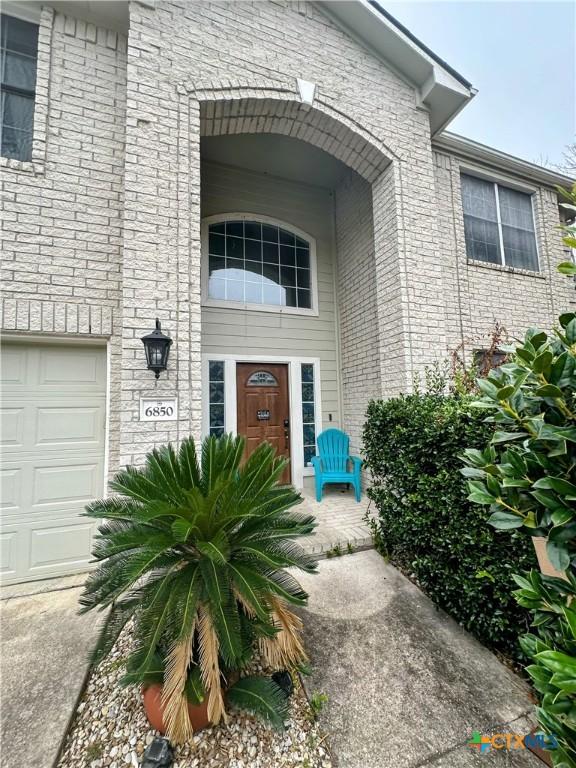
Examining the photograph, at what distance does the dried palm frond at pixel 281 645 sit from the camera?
71.1 inches

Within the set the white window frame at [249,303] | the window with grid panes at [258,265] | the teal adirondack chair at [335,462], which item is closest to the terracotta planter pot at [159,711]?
the teal adirondack chair at [335,462]

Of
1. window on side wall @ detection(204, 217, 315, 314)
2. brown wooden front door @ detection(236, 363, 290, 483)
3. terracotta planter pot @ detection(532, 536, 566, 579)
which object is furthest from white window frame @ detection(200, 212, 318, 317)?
terracotta planter pot @ detection(532, 536, 566, 579)

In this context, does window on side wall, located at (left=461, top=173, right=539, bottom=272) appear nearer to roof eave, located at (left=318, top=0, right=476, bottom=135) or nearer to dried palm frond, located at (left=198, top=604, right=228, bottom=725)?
roof eave, located at (left=318, top=0, right=476, bottom=135)


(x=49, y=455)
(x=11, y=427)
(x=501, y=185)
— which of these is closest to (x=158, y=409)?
(x=49, y=455)

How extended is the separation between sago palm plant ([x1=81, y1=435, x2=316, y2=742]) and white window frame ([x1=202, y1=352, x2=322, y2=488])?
9.37 ft

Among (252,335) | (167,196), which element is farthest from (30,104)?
(252,335)

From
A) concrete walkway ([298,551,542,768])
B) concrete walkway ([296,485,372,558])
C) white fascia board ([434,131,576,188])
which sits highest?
white fascia board ([434,131,576,188])

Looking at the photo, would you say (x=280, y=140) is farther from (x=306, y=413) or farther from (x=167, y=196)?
(x=306, y=413)

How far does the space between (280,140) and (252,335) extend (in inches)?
115

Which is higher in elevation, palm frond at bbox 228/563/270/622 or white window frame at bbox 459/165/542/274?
white window frame at bbox 459/165/542/274

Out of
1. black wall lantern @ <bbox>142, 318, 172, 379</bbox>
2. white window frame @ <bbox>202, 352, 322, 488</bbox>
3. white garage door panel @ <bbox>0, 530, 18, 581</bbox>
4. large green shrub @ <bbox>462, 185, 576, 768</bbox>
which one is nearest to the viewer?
large green shrub @ <bbox>462, 185, 576, 768</bbox>

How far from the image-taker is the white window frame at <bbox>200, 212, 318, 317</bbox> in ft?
16.1

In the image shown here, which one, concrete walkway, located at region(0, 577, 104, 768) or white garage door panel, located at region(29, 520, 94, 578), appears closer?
concrete walkway, located at region(0, 577, 104, 768)

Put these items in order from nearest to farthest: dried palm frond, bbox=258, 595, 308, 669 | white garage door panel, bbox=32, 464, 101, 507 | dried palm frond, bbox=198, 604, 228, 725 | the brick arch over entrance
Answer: dried palm frond, bbox=198, 604, 228, 725, dried palm frond, bbox=258, 595, 308, 669, white garage door panel, bbox=32, 464, 101, 507, the brick arch over entrance
